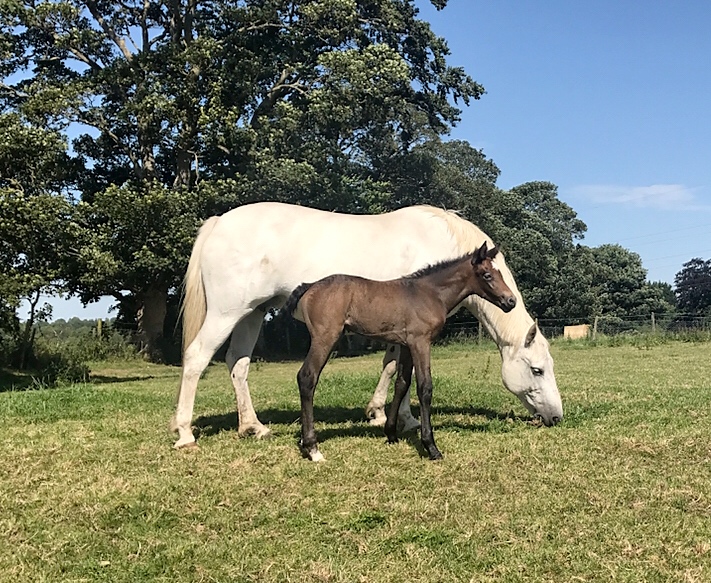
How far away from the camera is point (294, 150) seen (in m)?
→ 22.4

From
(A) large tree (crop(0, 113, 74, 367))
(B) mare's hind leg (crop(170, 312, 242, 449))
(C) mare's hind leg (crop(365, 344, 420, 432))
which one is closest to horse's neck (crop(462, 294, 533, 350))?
(C) mare's hind leg (crop(365, 344, 420, 432))

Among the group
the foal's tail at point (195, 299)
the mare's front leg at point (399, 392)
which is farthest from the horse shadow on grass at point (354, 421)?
the foal's tail at point (195, 299)

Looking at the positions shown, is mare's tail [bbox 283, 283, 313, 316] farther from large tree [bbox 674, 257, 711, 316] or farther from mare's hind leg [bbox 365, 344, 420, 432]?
large tree [bbox 674, 257, 711, 316]

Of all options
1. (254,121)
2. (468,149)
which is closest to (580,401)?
(254,121)

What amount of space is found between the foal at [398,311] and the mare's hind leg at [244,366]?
1184mm

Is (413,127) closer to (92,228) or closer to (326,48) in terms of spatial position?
(326,48)

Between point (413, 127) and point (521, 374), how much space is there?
2605 cm

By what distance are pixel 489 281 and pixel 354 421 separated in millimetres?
2477

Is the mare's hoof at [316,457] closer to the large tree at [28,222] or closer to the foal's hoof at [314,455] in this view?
the foal's hoof at [314,455]

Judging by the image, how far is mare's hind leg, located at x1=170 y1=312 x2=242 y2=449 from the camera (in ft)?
20.0

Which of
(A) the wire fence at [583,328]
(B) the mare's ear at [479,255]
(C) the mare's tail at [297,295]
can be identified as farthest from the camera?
(A) the wire fence at [583,328]

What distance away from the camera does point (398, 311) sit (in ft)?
18.5

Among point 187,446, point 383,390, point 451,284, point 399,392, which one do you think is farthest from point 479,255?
point 187,446

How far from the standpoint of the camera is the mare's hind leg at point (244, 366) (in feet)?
21.4
